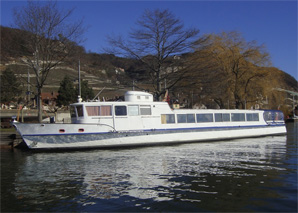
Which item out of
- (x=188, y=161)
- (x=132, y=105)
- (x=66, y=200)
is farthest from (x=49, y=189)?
(x=132, y=105)

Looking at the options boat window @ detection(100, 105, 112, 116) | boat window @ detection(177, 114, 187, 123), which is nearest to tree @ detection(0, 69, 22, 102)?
boat window @ detection(100, 105, 112, 116)

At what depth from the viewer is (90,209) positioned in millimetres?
8391

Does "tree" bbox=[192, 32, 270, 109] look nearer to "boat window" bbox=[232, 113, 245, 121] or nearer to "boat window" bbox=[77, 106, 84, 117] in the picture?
"boat window" bbox=[232, 113, 245, 121]

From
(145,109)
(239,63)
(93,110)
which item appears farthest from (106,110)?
(239,63)

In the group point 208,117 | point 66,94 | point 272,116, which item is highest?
point 66,94

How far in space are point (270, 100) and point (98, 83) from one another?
55737 millimetres

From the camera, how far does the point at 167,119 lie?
77.5ft

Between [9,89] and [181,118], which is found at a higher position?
[9,89]

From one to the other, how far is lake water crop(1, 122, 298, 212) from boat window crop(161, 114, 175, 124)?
6175 mm

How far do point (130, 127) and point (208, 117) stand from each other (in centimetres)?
760

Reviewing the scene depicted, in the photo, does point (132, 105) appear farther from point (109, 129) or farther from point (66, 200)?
point (66, 200)

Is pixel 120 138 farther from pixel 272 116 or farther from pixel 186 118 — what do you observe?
pixel 272 116

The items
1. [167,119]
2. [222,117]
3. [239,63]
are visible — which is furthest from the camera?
[239,63]

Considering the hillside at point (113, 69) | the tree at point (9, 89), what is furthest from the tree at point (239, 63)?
the tree at point (9, 89)
